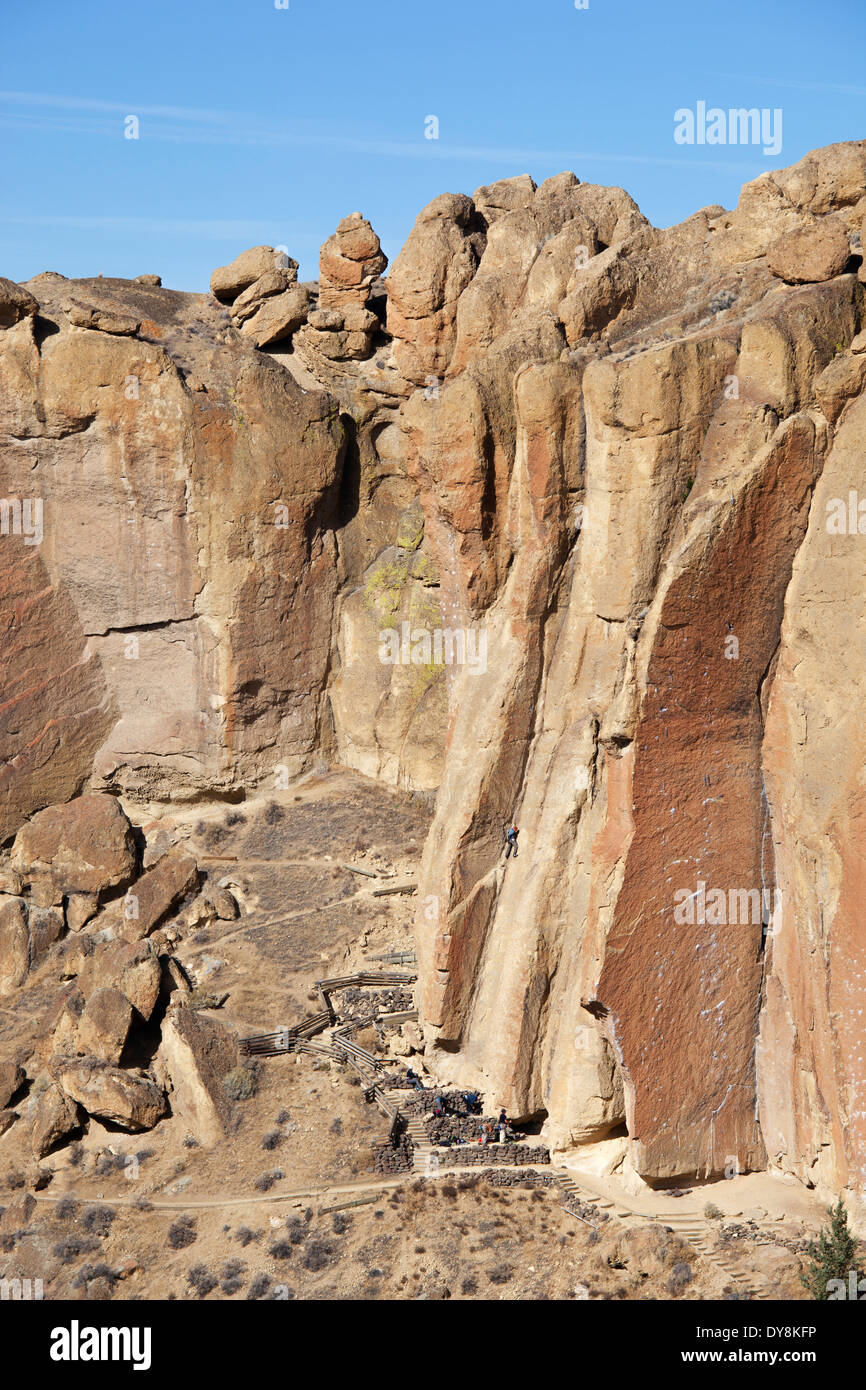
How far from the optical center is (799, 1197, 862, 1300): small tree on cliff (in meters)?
20.9

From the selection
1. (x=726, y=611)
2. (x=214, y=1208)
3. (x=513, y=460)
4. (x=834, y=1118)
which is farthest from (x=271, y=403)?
(x=834, y=1118)

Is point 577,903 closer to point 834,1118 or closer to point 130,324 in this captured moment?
point 834,1118

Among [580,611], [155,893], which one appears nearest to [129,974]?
[155,893]

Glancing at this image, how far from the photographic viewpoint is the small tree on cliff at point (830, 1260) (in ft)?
68.4

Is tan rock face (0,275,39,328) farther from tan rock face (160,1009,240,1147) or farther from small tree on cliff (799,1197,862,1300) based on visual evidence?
small tree on cliff (799,1197,862,1300)

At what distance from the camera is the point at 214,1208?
987 inches

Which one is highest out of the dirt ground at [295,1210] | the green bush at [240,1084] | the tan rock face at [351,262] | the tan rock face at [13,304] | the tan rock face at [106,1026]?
the tan rock face at [351,262]

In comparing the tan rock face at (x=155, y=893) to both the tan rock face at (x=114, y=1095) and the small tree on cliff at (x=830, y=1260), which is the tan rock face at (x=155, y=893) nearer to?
the tan rock face at (x=114, y=1095)

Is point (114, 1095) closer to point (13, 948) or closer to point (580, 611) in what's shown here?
point (13, 948)

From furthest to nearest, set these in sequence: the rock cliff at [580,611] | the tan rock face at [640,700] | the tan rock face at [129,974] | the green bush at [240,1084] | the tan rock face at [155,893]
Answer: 1. the tan rock face at [155,893]
2. the tan rock face at [129,974]
3. the green bush at [240,1084]
4. the tan rock face at [640,700]
5. the rock cliff at [580,611]

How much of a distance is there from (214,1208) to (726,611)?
1393cm

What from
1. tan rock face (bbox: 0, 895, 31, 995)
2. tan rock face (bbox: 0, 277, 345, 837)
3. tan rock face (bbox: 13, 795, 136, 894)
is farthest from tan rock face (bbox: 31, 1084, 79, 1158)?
tan rock face (bbox: 0, 277, 345, 837)

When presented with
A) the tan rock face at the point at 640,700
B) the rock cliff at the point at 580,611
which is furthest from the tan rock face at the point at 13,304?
the tan rock face at the point at 640,700

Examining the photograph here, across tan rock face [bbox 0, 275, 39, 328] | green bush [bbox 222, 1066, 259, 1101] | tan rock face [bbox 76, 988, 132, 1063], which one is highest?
tan rock face [bbox 0, 275, 39, 328]
